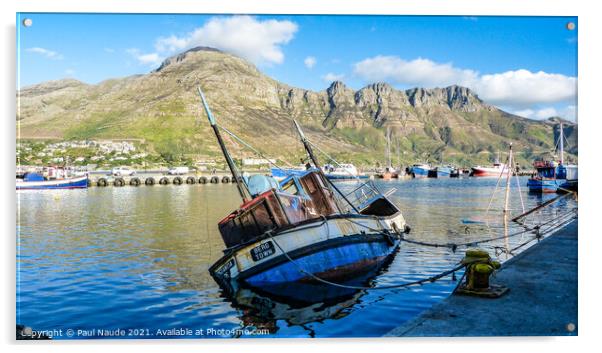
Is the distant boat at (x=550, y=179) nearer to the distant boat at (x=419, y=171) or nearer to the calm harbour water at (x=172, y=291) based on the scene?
the calm harbour water at (x=172, y=291)

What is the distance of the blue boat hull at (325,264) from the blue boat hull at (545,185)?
52264 mm

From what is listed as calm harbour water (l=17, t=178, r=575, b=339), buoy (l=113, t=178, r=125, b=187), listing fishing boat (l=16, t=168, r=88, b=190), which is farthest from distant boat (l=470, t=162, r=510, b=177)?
calm harbour water (l=17, t=178, r=575, b=339)

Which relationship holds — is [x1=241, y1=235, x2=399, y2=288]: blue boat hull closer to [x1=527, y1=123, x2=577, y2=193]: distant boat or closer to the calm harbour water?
the calm harbour water

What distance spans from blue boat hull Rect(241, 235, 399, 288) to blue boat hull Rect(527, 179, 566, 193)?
5226cm

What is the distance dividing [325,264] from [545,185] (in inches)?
2290

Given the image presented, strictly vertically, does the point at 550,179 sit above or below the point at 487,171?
below

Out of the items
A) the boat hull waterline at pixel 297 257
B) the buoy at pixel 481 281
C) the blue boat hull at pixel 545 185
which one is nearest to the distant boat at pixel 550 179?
the blue boat hull at pixel 545 185

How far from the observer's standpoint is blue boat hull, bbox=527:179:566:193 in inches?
2414

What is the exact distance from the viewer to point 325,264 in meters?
15.6

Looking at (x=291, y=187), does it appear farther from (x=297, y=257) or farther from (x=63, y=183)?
(x=63, y=183)

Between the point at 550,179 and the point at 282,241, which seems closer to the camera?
the point at 282,241

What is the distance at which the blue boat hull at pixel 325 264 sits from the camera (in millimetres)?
15047

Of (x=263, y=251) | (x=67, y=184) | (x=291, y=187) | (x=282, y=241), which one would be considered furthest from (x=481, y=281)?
(x=67, y=184)
